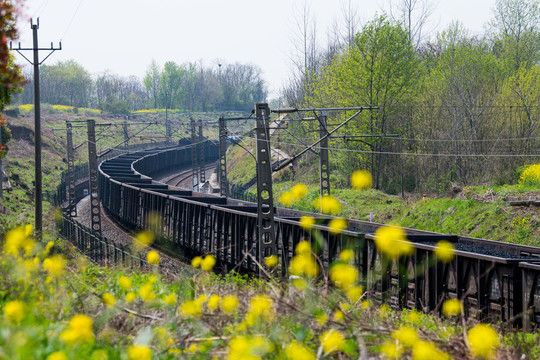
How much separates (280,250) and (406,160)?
2421 centimetres

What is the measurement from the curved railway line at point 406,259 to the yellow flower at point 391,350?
1.51 m

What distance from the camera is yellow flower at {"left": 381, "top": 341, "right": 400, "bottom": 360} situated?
5.12 meters

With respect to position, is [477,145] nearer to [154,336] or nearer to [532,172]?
[532,172]

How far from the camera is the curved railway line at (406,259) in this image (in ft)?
36.3

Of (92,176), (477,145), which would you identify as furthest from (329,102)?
(92,176)

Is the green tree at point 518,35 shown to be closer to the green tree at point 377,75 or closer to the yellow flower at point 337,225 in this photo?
the green tree at point 377,75

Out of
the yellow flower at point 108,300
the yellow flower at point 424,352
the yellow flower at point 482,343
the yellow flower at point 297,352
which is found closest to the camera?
the yellow flower at point 424,352

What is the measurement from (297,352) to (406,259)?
893 cm

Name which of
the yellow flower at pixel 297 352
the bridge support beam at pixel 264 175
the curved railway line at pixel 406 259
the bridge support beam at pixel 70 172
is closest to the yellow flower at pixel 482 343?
the yellow flower at pixel 297 352

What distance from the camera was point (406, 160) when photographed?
1572 inches

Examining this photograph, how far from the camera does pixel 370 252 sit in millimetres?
13906

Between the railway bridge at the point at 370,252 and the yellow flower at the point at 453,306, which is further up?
the yellow flower at the point at 453,306

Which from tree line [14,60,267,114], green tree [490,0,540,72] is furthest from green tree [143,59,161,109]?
green tree [490,0,540,72]

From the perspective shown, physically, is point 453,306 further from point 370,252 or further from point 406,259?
point 370,252
